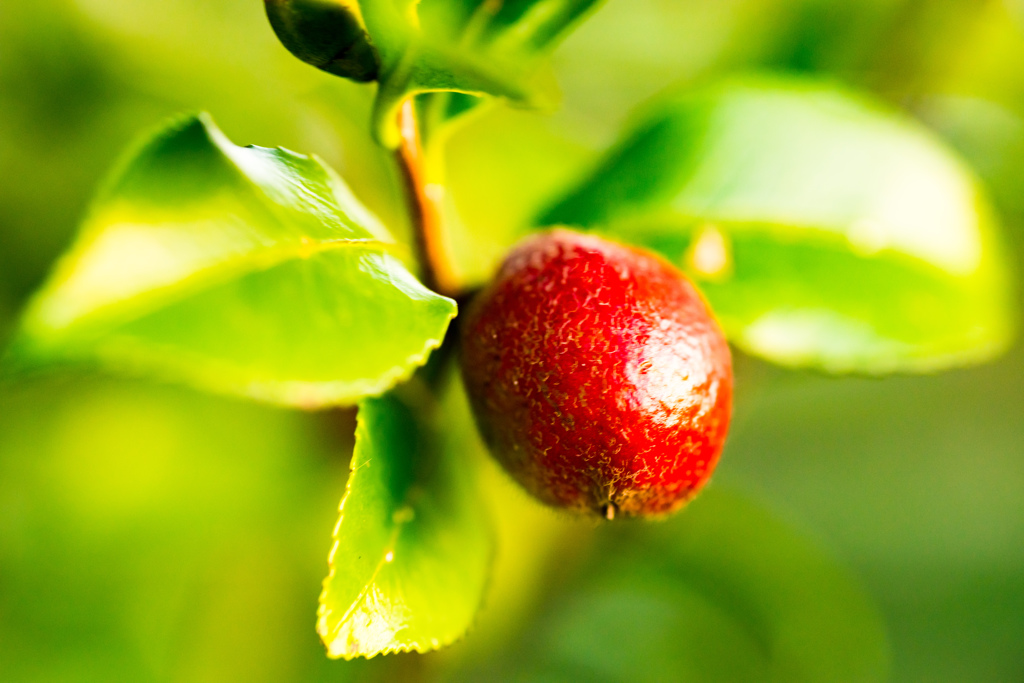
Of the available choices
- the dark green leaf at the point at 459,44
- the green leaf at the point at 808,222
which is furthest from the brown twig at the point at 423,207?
the green leaf at the point at 808,222

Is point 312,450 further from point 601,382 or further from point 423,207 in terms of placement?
point 601,382

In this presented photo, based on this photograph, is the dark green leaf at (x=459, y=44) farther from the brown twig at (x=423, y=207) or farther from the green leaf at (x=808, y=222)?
the green leaf at (x=808, y=222)

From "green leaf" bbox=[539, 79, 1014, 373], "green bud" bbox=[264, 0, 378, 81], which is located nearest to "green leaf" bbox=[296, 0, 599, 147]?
"green bud" bbox=[264, 0, 378, 81]

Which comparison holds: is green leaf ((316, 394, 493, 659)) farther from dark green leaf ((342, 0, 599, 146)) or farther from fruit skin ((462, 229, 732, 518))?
dark green leaf ((342, 0, 599, 146))

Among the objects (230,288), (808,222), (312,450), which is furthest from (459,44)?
(312,450)

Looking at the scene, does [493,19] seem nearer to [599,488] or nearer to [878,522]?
[599,488]
